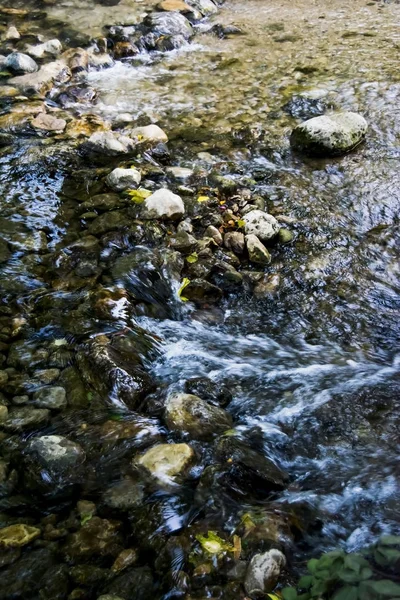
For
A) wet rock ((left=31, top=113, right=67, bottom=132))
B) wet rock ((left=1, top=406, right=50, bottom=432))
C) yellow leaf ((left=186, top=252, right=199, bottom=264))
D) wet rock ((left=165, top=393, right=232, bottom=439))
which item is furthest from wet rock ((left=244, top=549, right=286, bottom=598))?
wet rock ((left=31, top=113, right=67, bottom=132))

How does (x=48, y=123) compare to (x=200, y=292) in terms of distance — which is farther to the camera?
(x=48, y=123)

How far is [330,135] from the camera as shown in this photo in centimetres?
527

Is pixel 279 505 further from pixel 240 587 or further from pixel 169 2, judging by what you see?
pixel 169 2

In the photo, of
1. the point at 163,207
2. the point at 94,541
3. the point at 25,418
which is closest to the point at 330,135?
the point at 163,207

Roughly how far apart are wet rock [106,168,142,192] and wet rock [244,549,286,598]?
12.1 feet

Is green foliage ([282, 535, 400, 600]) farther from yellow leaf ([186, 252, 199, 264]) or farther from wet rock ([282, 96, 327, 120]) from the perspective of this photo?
wet rock ([282, 96, 327, 120])

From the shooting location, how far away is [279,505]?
7.28 feet

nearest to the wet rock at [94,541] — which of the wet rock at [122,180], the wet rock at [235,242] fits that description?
the wet rock at [235,242]

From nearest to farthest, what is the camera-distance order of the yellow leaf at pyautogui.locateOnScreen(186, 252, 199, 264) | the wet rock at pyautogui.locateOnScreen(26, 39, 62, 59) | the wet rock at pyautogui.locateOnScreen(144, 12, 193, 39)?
the yellow leaf at pyautogui.locateOnScreen(186, 252, 199, 264) < the wet rock at pyautogui.locateOnScreen(26, 39, 62, 59) < the wet rock at pyautogui.locateOnScreen(144, 12, 193, 39)

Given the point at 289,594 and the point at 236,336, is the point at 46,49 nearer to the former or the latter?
the point at 236,336

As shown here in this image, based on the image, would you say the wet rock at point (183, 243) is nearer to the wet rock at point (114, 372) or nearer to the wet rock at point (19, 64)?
the wet rock at point (114, 372)

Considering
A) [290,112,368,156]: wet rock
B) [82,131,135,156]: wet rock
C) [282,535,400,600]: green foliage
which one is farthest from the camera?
[82,131,135,156]: wet rock

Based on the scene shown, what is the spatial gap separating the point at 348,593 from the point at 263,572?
581 millimetres

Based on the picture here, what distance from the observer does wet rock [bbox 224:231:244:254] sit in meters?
4.09
